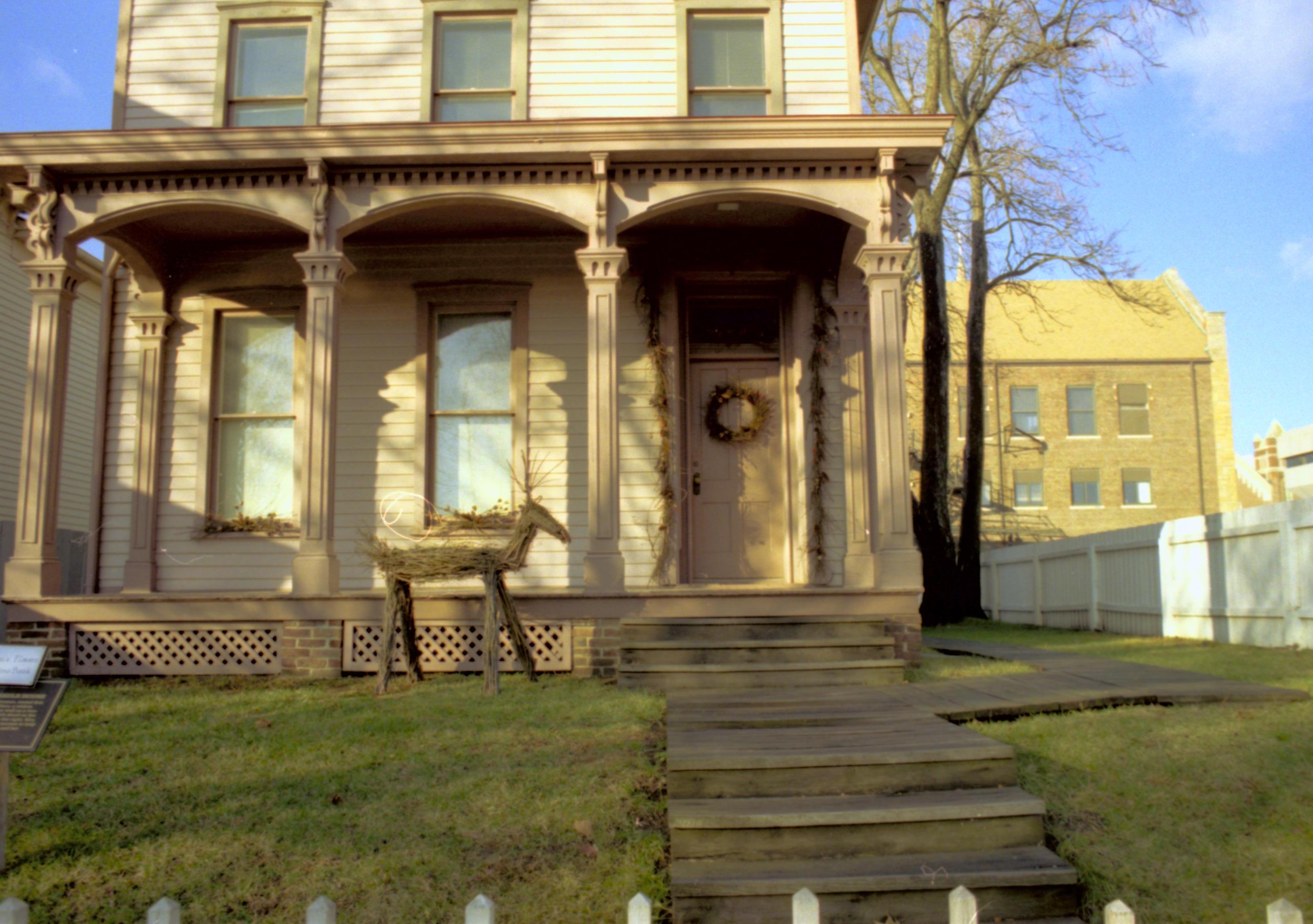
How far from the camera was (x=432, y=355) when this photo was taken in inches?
391

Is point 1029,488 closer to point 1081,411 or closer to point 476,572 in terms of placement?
point 1081,411

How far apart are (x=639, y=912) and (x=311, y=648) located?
6092mm

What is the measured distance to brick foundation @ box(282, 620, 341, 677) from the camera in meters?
7.93

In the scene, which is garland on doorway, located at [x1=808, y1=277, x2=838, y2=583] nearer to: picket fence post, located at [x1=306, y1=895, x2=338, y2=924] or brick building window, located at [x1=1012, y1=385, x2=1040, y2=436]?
picket fence post, located at [x1=306, y1=895, x2=338, y2=924]

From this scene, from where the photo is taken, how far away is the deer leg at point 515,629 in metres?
7.07

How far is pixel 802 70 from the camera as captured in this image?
9828mm

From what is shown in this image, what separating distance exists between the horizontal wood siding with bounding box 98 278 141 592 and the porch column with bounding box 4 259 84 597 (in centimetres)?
135

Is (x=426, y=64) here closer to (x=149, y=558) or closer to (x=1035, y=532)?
(x=149, y=558)

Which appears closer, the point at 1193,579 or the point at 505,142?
the point at 505,142

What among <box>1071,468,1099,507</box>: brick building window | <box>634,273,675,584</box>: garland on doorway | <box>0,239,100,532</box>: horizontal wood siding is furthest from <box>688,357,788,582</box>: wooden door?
<box>1071,468,1099,507</box>: brick building window

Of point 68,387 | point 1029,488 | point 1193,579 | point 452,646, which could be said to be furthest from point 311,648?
point 1029,488

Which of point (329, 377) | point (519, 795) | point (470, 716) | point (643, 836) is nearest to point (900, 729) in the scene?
point (643, 836)

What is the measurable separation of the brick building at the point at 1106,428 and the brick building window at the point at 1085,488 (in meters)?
0.03

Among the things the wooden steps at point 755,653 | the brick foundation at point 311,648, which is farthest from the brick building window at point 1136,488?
the brick foundation at point 311,648
